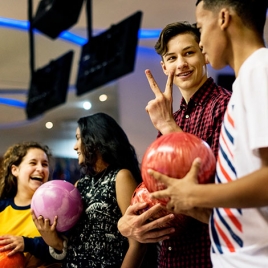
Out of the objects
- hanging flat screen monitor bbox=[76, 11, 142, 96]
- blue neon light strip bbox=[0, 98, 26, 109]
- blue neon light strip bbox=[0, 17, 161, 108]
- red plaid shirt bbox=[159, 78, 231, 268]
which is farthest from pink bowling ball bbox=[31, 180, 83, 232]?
blue neon light strip bbox=[0, 98, 26, 109]

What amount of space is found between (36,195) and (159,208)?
84 centimetres

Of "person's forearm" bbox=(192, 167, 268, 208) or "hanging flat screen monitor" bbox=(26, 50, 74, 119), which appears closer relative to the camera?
"person's forearm" bbox=(192, 167, 268, 208)

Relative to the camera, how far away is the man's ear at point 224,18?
3.79 feet

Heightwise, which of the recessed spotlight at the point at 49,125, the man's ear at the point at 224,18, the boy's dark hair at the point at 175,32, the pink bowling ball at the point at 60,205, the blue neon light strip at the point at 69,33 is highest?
the blue neon light strip at the point at 69,33

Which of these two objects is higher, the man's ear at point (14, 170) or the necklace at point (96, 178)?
the man's ear at point (14, 170)

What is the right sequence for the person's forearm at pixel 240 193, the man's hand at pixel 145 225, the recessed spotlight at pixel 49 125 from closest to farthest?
the person's forearm at pixel 240 193
the man's hand at pixel 145 225
the recessed spotlight at pixel 49 125

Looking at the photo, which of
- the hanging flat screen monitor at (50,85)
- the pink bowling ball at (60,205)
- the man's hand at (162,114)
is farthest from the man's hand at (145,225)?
the hanging flat screen monitor at (50,85)

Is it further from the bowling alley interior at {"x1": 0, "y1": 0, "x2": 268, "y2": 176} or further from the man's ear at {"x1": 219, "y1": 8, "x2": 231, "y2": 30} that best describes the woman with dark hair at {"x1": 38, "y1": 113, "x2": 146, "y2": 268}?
the bowling alley interior at {"x1": 0, "y1": 0, "x2": 268, "y2": 176}

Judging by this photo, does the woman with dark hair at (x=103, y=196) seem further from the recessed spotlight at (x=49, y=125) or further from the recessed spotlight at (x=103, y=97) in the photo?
the recessed spotlight at (x=49, y=125)

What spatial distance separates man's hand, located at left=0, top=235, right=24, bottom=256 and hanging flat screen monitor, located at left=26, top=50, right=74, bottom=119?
2246 mm

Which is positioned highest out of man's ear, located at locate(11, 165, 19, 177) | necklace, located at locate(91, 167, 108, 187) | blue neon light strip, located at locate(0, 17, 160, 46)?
blue neon light strip, located at locate(0, 17, 160, 46)

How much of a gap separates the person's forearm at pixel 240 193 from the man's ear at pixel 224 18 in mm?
348

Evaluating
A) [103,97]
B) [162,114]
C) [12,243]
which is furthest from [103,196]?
[103,97]

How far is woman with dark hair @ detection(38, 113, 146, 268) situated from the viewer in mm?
1947
